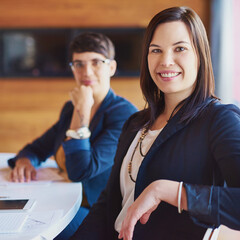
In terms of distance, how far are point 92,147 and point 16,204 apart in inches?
19.8

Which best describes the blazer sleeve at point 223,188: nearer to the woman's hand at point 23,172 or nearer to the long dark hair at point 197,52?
the long dark hair at point 197,52

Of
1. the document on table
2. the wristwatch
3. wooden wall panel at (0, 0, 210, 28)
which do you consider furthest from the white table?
wooden wall panel at (0, 0, 210, 28)

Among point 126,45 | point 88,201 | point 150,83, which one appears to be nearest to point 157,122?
point 150,83

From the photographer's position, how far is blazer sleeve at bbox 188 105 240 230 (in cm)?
83

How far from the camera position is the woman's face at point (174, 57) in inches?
42.2

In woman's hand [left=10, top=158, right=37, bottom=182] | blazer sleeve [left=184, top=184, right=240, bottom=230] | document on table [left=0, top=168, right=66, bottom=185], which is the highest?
blazer sleeve [left=184, top=184, right=240, bottom=230]

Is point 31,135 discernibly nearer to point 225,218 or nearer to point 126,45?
point 126,45

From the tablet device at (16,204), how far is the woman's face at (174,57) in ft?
2.11

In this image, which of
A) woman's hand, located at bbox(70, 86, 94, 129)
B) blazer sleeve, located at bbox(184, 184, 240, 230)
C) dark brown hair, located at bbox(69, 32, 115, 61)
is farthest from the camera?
dark brown hair, located at bbox(69, 32, 115, 61)

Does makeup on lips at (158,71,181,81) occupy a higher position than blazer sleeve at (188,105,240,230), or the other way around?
makeup on lips at (158,71,181,81)

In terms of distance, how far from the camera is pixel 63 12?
13.6 feet

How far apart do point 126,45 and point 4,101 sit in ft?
5.66

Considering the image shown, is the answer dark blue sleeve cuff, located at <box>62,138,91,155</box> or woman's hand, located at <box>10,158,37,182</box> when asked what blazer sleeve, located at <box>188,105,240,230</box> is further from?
woman's hand, located at <box>10,158,37,182</box>

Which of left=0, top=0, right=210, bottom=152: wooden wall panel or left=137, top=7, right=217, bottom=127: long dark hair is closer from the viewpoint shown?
left=137, top=7, right=217, bottom=127: long dark hair
